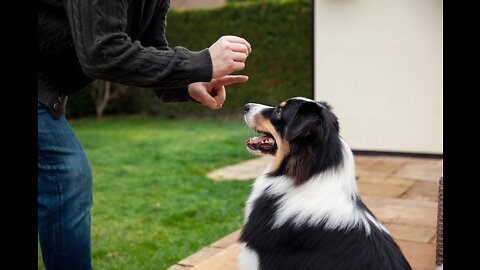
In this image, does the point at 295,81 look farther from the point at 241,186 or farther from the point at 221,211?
the point at 221,211

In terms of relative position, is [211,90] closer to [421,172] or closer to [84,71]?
[84,71]

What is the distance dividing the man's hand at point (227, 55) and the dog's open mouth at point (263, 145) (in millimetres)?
848

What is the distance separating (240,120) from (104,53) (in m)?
10.2

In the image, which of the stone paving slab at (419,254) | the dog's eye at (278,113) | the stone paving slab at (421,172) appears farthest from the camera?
the stone paving slab at (421,172)

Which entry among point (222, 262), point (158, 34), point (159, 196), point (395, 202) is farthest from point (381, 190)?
point (158, 34)

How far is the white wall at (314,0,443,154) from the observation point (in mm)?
7016

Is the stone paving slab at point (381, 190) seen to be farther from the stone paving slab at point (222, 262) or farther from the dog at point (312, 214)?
the dog at point (312, 214)

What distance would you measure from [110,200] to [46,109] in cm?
340

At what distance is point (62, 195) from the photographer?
6.61 feet

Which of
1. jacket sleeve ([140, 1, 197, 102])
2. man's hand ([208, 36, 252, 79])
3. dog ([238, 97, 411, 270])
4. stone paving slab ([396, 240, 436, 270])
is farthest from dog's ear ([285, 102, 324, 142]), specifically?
stone paving slab ([396, 240, 436, 270])

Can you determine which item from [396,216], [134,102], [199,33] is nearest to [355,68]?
[396,216]

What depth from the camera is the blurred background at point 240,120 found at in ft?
14.7

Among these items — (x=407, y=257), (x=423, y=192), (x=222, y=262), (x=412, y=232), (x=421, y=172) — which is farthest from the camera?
(x=421, y=172)

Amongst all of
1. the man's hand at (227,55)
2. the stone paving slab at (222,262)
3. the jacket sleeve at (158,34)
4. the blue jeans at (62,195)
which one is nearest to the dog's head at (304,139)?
the jacket sleeve at (158,34)
